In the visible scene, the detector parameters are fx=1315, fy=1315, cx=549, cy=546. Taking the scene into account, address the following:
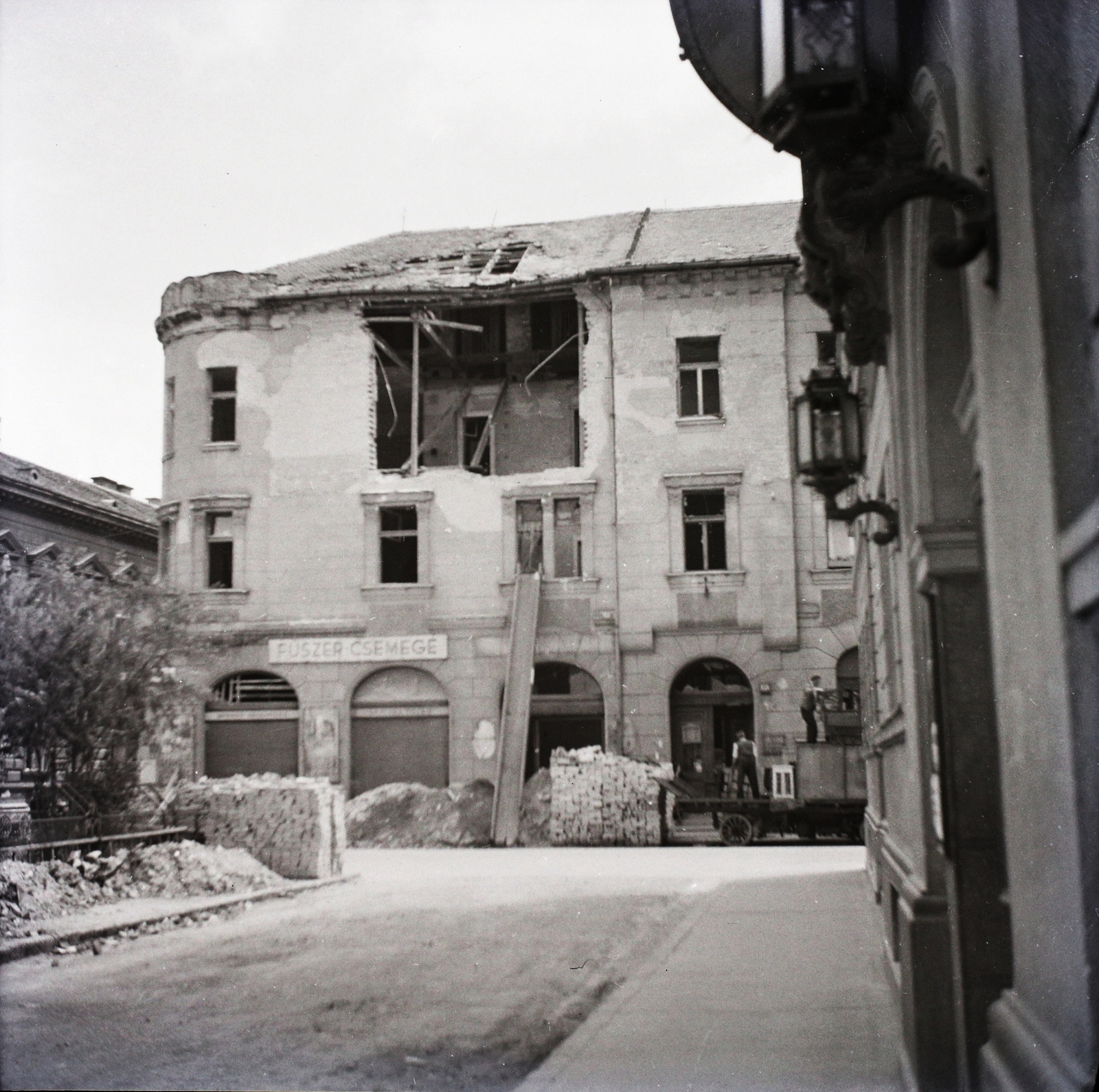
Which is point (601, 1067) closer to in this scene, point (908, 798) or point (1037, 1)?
point (908, 798)

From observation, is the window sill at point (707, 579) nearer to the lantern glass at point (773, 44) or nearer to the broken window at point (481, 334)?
the broken window at point (481, 334)

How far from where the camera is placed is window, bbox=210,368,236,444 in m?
17.9

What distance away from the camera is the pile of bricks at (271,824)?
14.9 meters

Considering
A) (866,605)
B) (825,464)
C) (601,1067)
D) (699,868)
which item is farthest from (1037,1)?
(699,868)

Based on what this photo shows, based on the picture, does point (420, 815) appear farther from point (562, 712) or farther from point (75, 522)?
point (75, 522)

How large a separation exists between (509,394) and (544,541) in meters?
4.79

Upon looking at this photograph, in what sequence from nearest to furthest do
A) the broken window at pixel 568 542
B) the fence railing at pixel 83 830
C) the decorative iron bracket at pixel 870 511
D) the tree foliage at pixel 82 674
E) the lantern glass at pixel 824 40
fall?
1. the lantern glass at pixel 824 40
2. the decorative iron bracket at pixel 870 511
3. the fence railing at pixel 83 830
4. the tree foliage at pixel 82 674
5. the broken window at pixel 568 542

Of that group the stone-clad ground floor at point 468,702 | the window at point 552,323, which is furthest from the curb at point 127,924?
the window at point 552,323

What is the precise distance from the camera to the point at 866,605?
12.3 meters

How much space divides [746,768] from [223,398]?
28.3 feet

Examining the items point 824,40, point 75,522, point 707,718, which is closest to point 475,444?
point 707,718

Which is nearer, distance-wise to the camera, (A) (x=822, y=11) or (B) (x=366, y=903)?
(A) (x=822, y=11)

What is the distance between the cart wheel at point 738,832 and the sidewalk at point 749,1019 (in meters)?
7.09

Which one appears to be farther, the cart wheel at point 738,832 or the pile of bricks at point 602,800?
the pile of bricks at point 602,800
